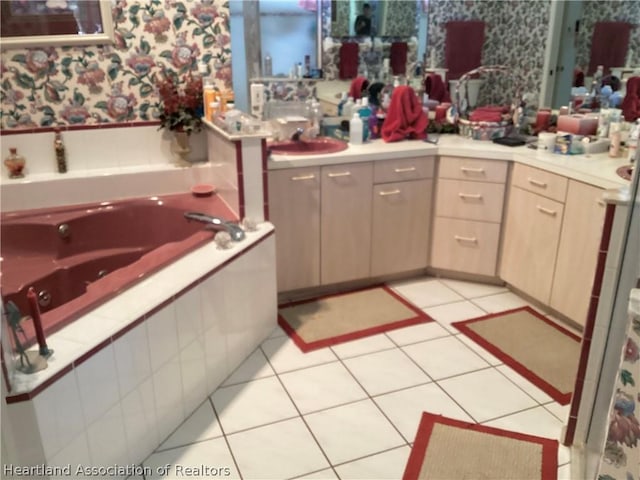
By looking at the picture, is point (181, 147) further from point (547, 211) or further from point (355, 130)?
point (547, 211)

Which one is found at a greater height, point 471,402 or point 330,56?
point 330,56

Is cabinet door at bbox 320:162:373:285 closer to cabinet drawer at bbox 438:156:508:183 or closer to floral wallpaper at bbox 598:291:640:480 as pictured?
cabinet drawer at bbox 438:156:508:183

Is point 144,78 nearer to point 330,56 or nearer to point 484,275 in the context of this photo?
point 330,56

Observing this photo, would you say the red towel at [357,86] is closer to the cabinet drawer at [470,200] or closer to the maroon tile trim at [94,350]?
the cabinet drawer at [470,200]

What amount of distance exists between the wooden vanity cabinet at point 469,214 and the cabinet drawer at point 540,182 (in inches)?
3.3

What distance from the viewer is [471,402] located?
2371 millimetres

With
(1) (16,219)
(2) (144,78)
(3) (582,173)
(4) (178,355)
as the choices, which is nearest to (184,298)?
(4) (178,355)

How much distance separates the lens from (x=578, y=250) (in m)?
2.73

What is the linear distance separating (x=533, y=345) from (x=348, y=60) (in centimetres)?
192

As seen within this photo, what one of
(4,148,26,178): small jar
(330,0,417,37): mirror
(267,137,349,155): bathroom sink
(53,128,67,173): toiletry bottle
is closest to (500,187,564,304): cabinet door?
(267,137,349,155): bathroom sink

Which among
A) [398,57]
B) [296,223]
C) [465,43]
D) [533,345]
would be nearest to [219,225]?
[296,223]

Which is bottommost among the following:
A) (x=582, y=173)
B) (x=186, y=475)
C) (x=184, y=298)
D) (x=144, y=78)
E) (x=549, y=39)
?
(x=186, y=475)

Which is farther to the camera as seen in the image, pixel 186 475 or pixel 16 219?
pixel 16 219

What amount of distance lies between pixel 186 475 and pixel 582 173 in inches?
83.2
